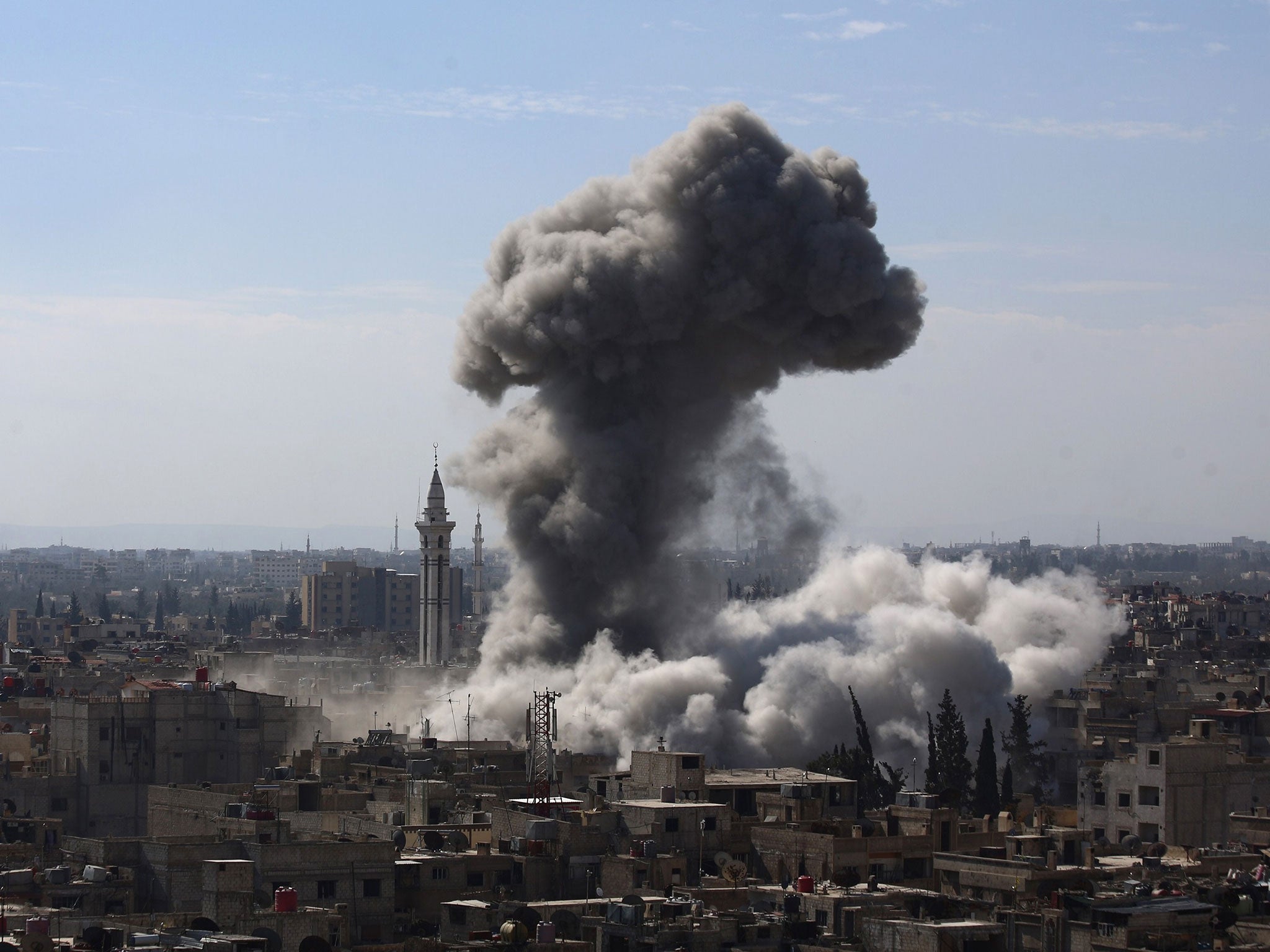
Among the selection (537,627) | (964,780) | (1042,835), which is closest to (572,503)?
(537,627)

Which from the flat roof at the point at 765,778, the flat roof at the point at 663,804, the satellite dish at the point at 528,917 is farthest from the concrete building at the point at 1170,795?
the satellite dish at the point at 528,917

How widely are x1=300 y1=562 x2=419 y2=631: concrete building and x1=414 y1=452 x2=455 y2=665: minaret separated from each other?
55.5 m

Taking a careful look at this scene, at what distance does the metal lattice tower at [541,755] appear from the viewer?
122 feet

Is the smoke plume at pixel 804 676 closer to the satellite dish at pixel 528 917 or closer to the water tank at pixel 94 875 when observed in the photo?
the water tank at pixel 94 875

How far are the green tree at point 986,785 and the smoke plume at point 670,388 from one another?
10602 millimetres

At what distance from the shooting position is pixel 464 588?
484 ft

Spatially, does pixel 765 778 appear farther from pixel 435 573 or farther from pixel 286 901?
pixel 435 573

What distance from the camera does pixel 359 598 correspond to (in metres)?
137

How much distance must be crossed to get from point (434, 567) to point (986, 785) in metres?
31.5

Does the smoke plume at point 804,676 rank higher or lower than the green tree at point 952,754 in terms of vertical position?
higher

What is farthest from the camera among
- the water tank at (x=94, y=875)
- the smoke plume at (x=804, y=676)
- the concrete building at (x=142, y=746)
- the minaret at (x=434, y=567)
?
the minaret at (x=434, y=567)

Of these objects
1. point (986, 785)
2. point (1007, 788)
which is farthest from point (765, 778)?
point (1007, 788)

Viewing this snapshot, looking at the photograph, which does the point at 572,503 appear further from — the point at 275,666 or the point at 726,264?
Result: the point at 275,666

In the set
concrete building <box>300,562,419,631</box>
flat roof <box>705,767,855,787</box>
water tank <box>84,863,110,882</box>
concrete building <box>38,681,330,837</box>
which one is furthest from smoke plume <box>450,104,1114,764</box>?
concrete building <box>300,562,419,631</box>
